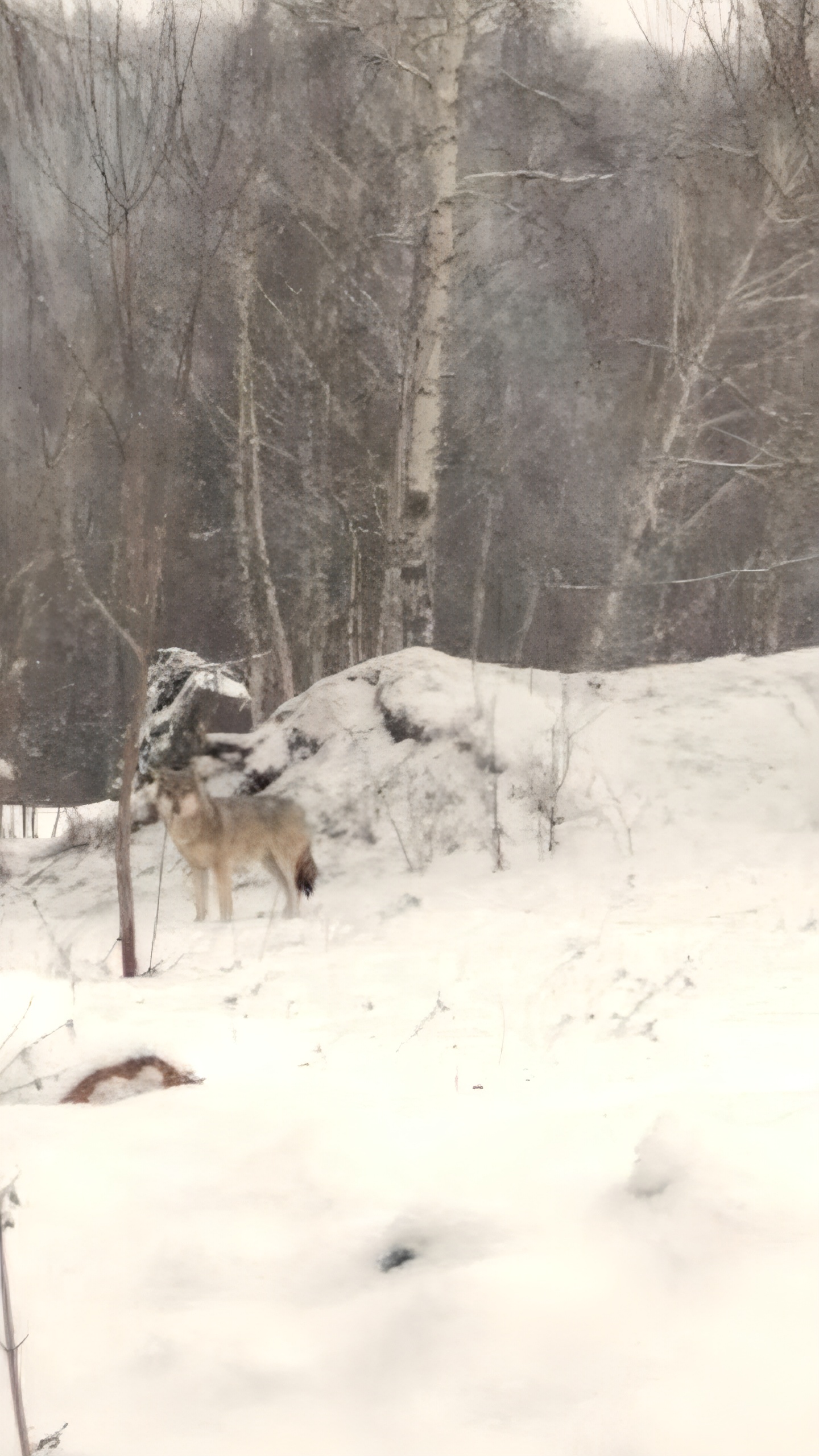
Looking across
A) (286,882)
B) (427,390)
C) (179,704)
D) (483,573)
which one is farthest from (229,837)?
(483,573)

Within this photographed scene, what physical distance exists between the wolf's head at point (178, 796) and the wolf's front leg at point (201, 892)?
37 centimetres

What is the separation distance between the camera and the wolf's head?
7137mm

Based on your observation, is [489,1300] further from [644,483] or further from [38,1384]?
[644,483]

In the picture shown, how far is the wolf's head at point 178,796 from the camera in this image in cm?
714

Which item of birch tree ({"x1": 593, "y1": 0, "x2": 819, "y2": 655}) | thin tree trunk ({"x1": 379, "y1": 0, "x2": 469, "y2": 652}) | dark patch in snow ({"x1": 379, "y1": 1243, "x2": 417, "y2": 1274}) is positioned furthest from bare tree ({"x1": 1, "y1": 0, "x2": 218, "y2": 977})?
birch tree ({"x1": 593, "y1": 0, "x2": 819, "y2": 655})

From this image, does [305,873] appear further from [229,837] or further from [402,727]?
[402,727]

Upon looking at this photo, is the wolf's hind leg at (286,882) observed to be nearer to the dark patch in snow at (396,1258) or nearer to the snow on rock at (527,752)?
the snow on rock at (527,752)

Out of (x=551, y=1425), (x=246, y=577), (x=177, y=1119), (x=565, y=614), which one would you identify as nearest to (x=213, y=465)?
(x=246, y=577)

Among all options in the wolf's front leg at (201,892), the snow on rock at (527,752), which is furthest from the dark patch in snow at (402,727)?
the wolf's front leg at (201,892)

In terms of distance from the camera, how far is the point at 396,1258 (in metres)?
2.45

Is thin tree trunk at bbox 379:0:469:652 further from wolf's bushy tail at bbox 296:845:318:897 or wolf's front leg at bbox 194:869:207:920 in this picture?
wolf's front leg at bbox 194:869:207:920

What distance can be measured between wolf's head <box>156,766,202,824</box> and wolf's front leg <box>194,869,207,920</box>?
37 centimetres

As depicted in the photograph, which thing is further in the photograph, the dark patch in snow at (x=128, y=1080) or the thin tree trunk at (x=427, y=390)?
the thin tree trunk at (x=427, y=390)

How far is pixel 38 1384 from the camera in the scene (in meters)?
2.19
